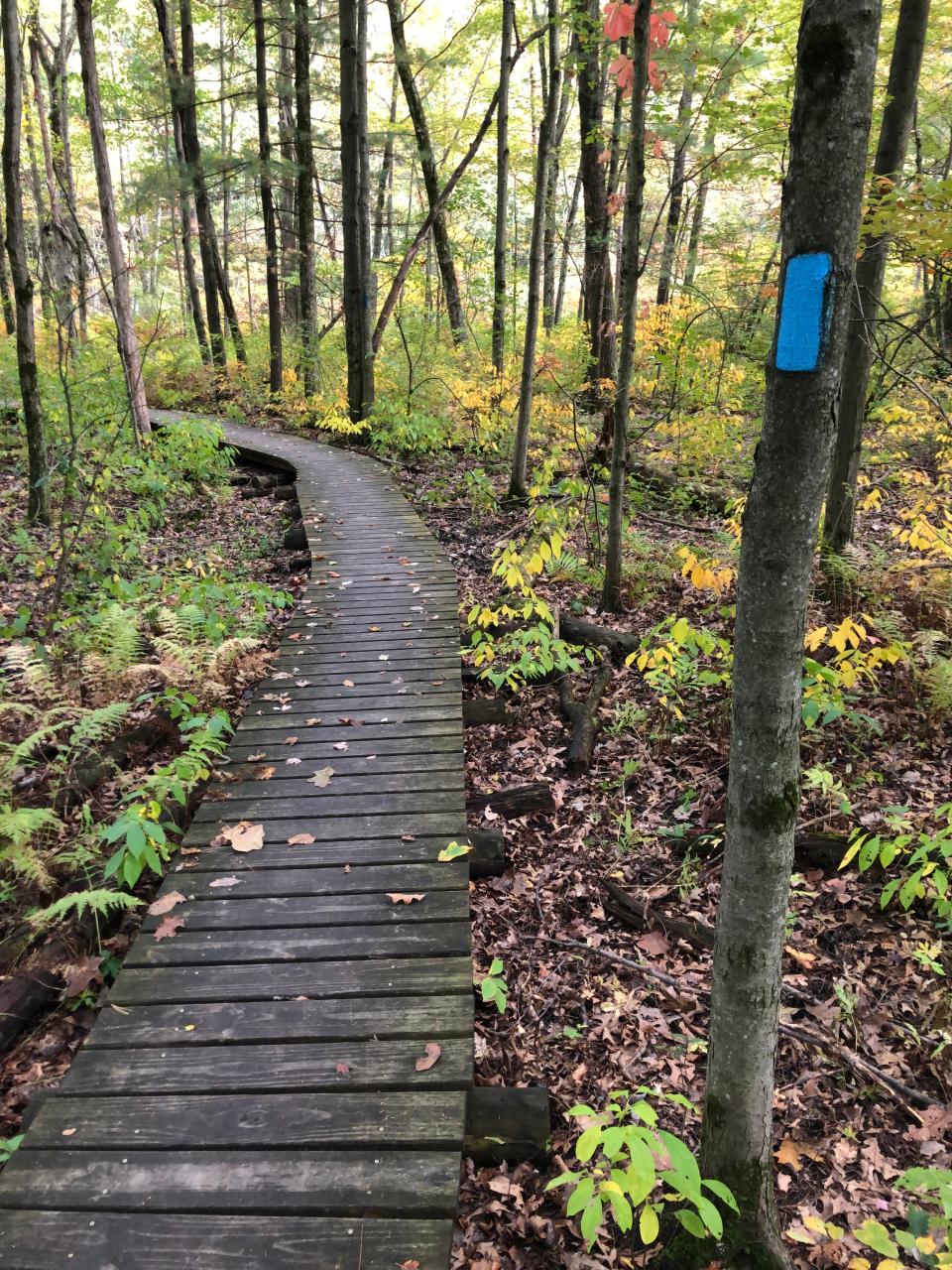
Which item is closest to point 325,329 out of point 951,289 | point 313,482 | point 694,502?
point 313,482

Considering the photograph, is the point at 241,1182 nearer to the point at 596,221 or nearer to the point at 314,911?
the point at 314,911

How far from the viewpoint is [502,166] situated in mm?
10578

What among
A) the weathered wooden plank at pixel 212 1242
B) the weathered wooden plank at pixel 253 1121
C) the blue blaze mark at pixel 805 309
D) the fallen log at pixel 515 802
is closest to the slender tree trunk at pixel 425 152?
the fallen log at pixel 515 802

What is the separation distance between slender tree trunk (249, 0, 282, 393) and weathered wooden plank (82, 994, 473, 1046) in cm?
1713

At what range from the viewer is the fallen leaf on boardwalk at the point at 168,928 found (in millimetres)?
3504

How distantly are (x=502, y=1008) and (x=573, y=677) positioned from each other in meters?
3.14

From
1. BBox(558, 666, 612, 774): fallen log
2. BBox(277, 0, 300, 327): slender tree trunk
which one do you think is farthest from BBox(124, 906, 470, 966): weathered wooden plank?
BBox(277, 0, 300, 327): slender tree trunk

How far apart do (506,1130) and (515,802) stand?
2186mm

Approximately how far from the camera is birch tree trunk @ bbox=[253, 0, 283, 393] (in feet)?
51.4

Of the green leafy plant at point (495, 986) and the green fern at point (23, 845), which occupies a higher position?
the green fern at point (23, 845)

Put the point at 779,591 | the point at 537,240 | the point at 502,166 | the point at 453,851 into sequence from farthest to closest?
1. the point at 502,166
2. the point at 537,240
3. the point at 453,851
4. the point at 779,591

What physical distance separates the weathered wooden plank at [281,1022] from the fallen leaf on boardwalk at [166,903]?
572 mm

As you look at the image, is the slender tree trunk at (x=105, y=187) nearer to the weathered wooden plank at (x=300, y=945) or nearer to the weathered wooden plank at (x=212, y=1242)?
the weathered wooden plank at (x=300, y=945)

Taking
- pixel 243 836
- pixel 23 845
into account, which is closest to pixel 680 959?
pixel 243 836
